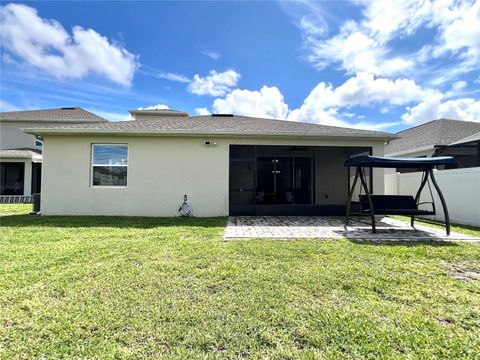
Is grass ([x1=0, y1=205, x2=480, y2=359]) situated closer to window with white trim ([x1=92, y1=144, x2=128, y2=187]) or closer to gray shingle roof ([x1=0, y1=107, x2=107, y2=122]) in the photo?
window with white trim ([x1=92, y1=144, x2=128, y2=187])

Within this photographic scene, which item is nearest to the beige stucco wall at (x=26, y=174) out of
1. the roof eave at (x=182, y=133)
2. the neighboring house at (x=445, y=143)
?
the roof eave at (x=182, y=133)

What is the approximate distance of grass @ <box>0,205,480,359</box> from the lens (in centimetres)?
228

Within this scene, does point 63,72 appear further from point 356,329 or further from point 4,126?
point 356,329

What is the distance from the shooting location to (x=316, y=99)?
66.1 feet

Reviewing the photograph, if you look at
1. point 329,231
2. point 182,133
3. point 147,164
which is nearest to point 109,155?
point 147,164

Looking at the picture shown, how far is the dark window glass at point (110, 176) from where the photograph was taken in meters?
9.88

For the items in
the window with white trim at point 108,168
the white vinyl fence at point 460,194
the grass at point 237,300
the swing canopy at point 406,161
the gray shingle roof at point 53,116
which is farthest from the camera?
the gray shingle roof at point 53,116

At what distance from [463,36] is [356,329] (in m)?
13.8

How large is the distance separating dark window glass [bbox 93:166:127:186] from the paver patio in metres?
4.59

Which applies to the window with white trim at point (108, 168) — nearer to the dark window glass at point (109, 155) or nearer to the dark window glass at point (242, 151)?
the dark window glass at point (109, 155)

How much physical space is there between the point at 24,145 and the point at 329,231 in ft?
75.0

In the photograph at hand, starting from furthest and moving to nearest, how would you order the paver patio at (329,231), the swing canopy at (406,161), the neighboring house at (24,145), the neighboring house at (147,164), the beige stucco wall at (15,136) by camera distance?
the beige stucco wall at (15,136)
the neighboring house at (24,145)
the neighboring house at (147,164)
the swing canopy at (406,161)
the paver patio at (329,231)

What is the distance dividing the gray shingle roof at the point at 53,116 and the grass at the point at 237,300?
18.0 meters

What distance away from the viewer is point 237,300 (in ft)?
10.2
